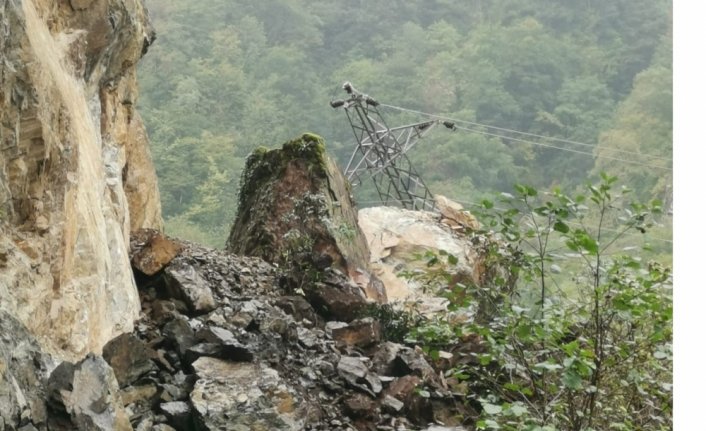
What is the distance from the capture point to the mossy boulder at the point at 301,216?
7.45 meters

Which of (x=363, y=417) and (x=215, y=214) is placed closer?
(x=363, y=417)

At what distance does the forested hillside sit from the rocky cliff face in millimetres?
19577

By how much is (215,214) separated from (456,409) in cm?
2114

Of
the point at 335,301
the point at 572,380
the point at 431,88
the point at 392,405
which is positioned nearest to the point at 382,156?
the point at 335,301

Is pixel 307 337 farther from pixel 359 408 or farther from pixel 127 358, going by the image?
pixel 127 358

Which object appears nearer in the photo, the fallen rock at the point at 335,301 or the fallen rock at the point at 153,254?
the fallen rock at the point at 153,254

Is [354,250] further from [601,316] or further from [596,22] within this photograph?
[596,22]

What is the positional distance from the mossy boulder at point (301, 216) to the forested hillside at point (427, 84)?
54.9 feet

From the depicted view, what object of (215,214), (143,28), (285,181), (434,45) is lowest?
(215,214)

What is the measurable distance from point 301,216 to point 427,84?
2730 centimetres

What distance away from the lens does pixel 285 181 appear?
8156 millimetres

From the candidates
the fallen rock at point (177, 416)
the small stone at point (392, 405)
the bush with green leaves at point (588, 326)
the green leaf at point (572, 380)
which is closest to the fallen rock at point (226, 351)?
the fallen rock at point (177, 416)

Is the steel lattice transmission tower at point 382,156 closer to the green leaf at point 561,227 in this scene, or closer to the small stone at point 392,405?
the small stone at point 392,405
